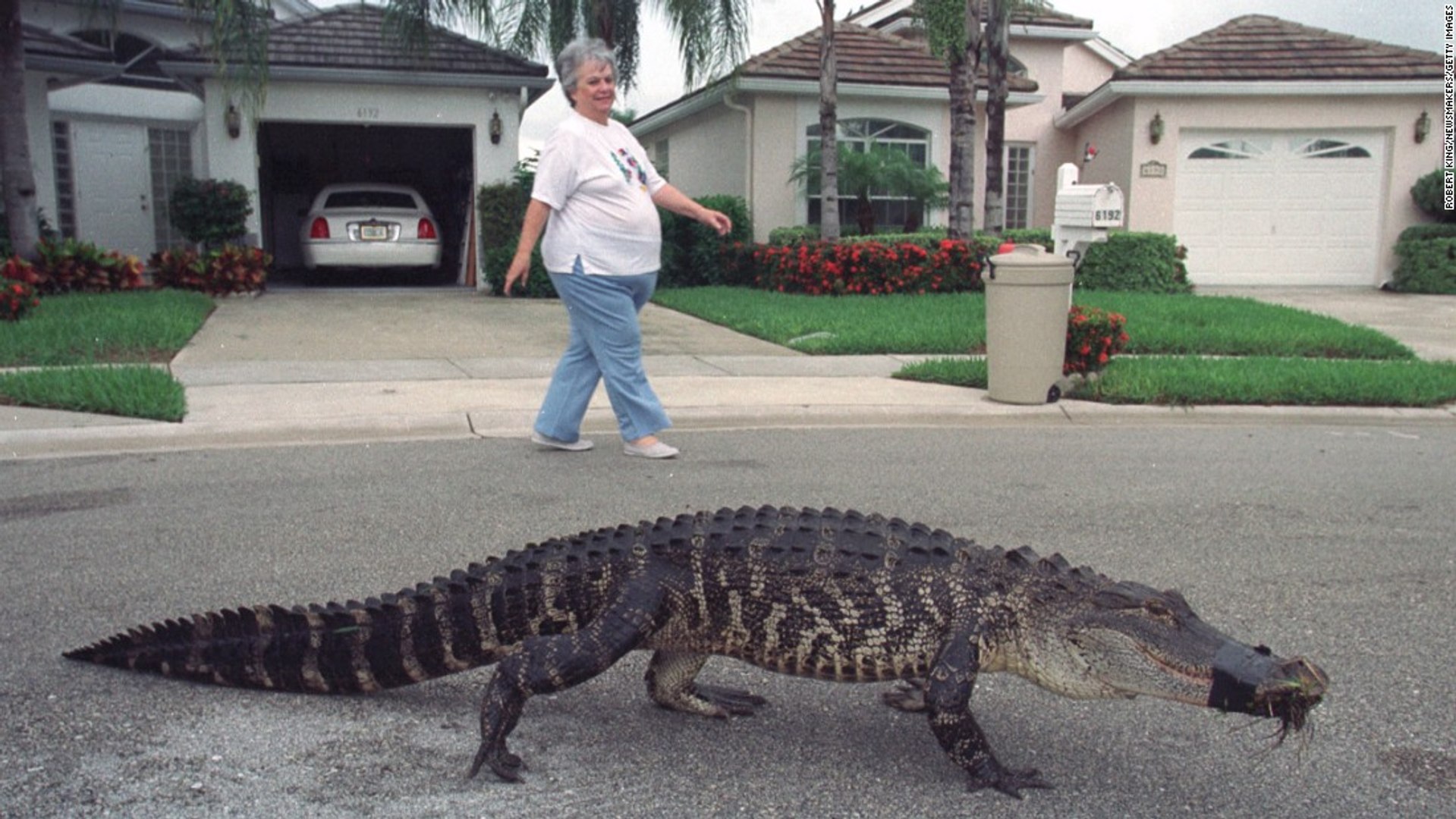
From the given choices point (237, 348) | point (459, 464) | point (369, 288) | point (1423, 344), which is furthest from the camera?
point (369, 288)

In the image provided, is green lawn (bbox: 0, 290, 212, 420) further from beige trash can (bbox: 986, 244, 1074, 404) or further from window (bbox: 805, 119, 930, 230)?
window (bbox: 805, 119, 930, 230)

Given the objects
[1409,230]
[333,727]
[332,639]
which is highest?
[1409,230]

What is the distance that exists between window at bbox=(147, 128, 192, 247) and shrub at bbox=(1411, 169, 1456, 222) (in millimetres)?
20889

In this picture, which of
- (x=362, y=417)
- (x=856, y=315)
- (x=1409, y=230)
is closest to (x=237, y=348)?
(x=362, y=417)

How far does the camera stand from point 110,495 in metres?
6.18

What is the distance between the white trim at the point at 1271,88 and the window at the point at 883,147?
135 inches

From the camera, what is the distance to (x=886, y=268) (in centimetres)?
1752

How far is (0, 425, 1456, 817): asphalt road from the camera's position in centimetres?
309

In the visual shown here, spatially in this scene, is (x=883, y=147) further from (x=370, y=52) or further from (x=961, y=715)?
(x=961, y=715)

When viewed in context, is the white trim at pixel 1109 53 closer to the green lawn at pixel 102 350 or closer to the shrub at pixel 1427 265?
the shrub at pixel 1427 265

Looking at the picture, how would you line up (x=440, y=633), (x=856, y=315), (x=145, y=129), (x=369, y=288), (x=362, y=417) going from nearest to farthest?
(x=440, y=633), (x=362, y=417), (x=856, y=315), (x=369, y=288), (x=145, y=129)

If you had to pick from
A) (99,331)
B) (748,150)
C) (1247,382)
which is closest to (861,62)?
(748,150)

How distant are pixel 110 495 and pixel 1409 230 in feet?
66.8

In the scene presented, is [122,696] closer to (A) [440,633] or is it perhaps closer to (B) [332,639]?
(B) [332,639]
